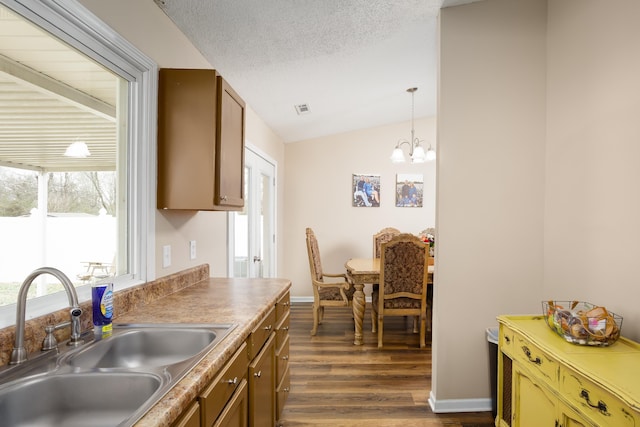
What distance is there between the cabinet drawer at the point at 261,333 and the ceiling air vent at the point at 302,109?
253 centimetres

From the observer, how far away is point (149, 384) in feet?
3.36

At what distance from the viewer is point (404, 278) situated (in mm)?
3754

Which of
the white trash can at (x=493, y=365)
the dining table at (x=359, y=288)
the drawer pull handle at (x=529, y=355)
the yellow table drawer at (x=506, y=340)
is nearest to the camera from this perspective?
the drawer pull handle at (x=529, y=355)

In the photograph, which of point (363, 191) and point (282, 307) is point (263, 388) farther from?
point (363, 191)

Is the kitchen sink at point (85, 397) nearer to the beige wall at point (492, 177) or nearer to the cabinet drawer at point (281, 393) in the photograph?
the cabinet drawer at point (281, 393)

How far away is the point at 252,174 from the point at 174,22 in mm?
1999

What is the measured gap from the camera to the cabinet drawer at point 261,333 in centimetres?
161

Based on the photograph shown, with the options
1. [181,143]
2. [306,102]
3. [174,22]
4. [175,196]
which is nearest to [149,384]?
[175,196]

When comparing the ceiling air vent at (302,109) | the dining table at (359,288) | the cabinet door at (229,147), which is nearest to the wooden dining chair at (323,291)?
the dining table at (359,288)

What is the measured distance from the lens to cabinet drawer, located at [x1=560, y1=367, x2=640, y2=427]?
1.23 meters

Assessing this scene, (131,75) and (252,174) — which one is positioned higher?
(131,75)

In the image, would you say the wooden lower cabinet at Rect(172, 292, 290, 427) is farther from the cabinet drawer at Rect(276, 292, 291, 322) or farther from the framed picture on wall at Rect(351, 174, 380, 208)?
the framed picture on wall at Rect(351, 174, 380, 208)

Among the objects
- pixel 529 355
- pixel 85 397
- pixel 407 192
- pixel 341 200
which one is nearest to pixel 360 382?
pixel 529 355

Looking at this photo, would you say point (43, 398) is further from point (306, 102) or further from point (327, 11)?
point (306, 102)
